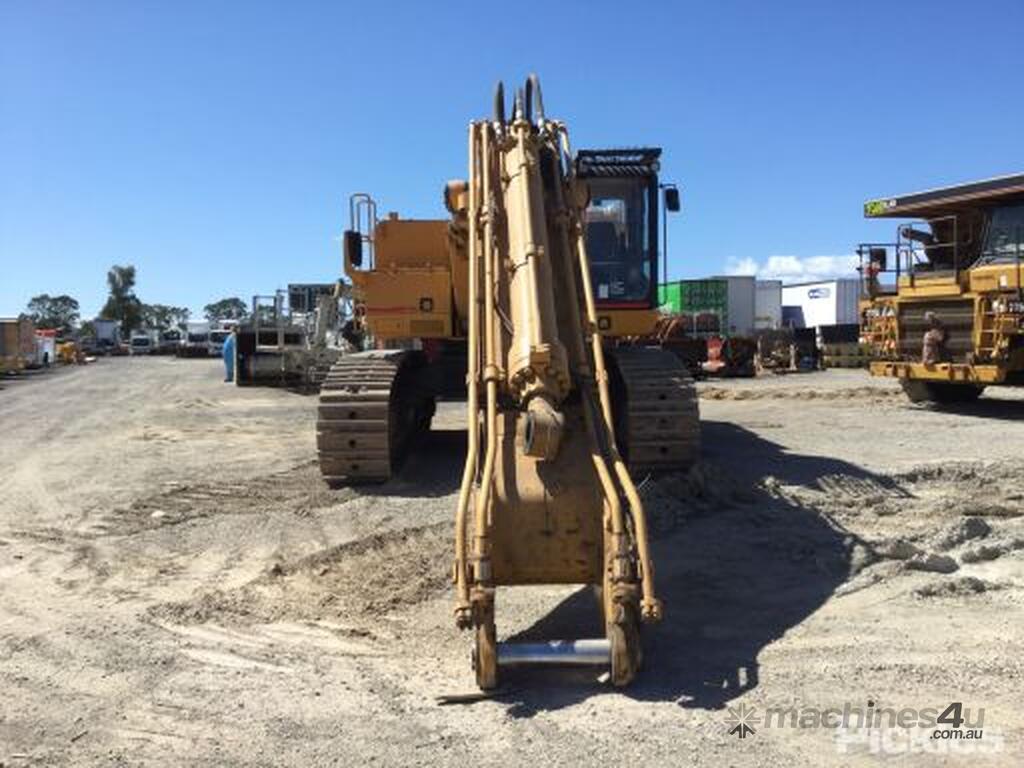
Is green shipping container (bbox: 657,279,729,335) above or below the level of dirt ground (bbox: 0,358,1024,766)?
above

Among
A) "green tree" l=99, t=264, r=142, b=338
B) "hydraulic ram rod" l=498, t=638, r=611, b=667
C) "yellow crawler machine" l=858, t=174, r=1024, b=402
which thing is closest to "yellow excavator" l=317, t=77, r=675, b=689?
"hydraulic ram rod" l=498, t=638, r=611, b=667

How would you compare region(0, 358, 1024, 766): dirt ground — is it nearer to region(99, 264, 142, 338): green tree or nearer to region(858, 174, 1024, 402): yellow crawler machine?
region(858, 174, 1024, 402): yellow crawler machine

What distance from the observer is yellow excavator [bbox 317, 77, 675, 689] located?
4910 millimetres

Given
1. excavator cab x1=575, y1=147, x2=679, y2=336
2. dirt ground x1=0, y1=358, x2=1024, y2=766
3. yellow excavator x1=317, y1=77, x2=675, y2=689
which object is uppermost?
excavator cab x1=575, y1=147, x2=679, y2=336

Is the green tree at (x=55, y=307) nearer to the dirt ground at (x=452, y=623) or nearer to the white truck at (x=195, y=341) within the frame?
the white truck at (x=195, y=341)

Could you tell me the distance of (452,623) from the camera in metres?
5.79

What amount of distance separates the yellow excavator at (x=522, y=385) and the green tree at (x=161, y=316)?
115457mm

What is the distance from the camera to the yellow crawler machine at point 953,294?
15.0 meters

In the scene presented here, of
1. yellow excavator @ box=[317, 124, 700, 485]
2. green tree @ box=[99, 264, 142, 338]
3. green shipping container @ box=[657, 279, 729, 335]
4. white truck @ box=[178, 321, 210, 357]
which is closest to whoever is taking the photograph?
yellow excavator @ box=[317, 124, 700, 485]

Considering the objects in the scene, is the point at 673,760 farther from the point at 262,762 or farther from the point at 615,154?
the point at 615,154

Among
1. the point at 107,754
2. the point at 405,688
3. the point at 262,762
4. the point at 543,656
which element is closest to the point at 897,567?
the point at 543,656

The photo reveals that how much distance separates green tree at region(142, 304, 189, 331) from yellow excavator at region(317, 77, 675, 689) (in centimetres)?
11546

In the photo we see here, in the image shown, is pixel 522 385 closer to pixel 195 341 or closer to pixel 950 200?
pixel 950 200

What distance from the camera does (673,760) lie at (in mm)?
4008
